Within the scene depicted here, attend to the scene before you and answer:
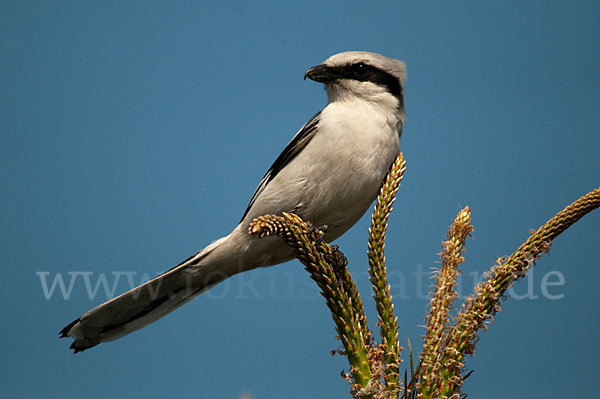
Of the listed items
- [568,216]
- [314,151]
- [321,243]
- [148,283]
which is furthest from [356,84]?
[148,283]

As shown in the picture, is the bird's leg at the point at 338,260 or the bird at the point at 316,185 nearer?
the bird's leg at the point at 338,260

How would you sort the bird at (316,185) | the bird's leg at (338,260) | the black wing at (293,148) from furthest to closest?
1. the black wing at (293,148)
2. the bird at (316,185)
3. the bird's leg at (338,260)

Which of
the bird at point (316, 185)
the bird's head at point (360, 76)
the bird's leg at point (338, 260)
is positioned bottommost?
the bird's leg at point (338, 260)

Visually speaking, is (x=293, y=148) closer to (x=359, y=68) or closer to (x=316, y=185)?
(x=316, y=185)

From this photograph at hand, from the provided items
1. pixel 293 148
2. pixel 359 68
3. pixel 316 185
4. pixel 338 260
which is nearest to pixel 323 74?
pixel 359 68

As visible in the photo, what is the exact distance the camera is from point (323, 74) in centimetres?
333

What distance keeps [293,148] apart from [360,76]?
0.64m

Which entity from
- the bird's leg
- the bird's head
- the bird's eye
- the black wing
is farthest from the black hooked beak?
the bird's leg

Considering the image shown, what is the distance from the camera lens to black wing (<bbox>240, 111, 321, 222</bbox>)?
3.24 m

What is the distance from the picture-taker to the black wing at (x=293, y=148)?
3242 millimetres

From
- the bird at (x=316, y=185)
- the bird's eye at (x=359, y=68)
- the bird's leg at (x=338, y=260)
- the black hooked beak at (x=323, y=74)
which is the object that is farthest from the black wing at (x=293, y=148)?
the bird's leg at (x=338, y=260)

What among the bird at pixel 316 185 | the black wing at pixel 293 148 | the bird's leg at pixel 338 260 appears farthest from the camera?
the black wing at pixel 293 148

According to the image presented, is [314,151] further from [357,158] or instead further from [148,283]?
[148,283]

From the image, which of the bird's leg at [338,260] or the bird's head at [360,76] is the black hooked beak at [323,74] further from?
the bird's leg at [338,260]
